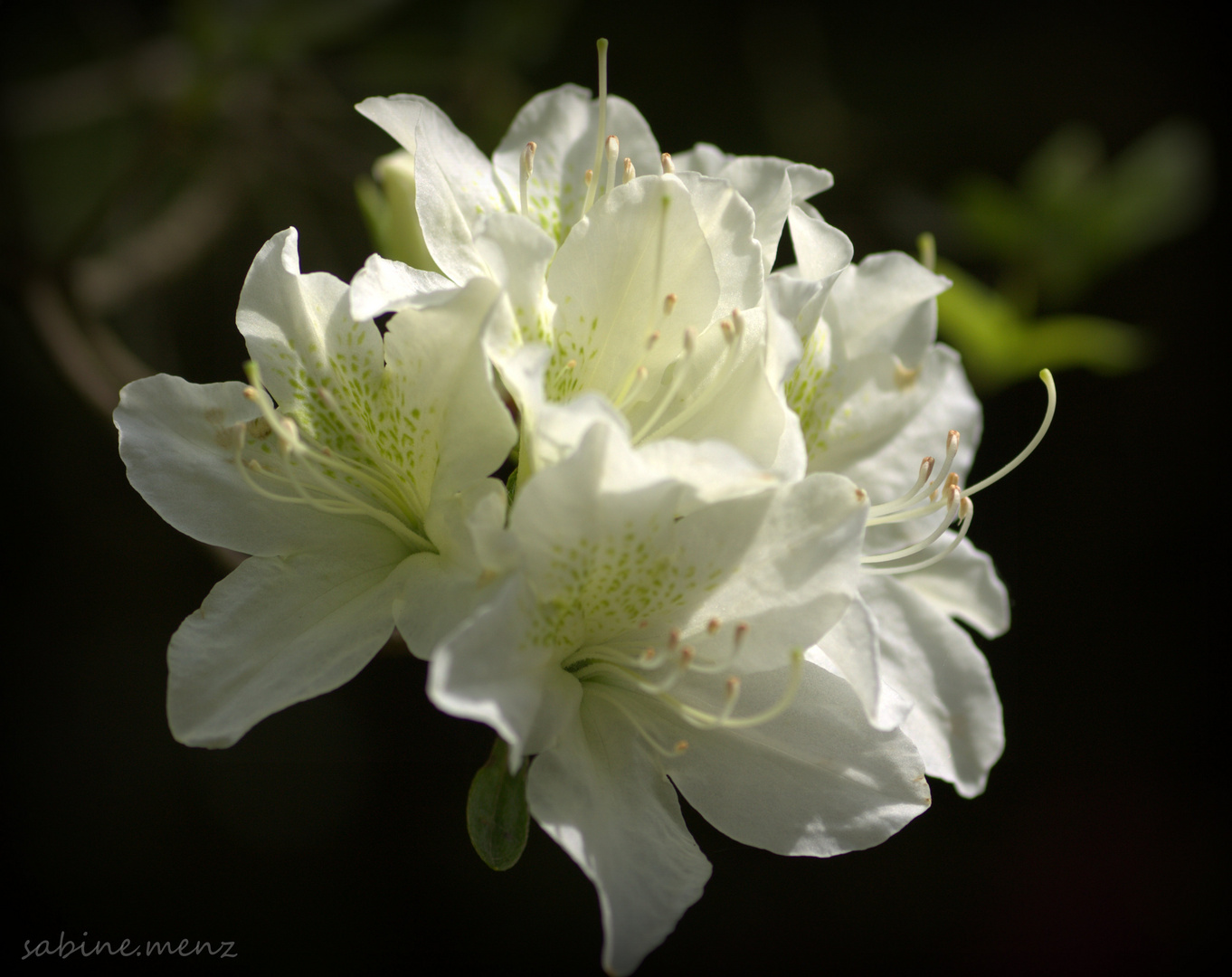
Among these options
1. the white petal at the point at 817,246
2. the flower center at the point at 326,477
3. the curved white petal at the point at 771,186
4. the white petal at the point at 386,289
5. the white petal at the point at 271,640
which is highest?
the white petal at the point at 386,289

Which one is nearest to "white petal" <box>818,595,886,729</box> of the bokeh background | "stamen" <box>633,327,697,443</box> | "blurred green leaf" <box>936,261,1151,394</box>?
"stamen" <box>633,327,697,443</box>

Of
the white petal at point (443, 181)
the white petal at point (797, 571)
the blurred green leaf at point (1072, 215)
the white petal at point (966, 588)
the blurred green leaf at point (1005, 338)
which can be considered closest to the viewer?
the white petal at point (797, 571)

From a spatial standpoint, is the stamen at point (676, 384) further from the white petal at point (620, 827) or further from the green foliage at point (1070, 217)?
the green foliage at point (1070, 217)

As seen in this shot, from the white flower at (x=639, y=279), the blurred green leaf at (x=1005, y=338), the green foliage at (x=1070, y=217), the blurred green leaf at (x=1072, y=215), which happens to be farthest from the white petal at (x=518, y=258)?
the blurred green leaf at (x=1072, y=215)

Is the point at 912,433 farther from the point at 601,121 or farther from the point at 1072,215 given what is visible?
the point at 1072,215

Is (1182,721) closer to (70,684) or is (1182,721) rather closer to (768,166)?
(768,166)

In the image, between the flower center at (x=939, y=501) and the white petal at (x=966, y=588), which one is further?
the white petal at (x=966, y=588)

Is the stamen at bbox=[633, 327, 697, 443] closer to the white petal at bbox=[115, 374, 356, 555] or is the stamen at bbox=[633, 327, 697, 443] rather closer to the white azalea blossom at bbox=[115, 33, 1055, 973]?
the white azalea blossom at bbox=[115, 33, 1055, 973]

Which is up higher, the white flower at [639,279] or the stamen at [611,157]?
the stamen at [611,157]
